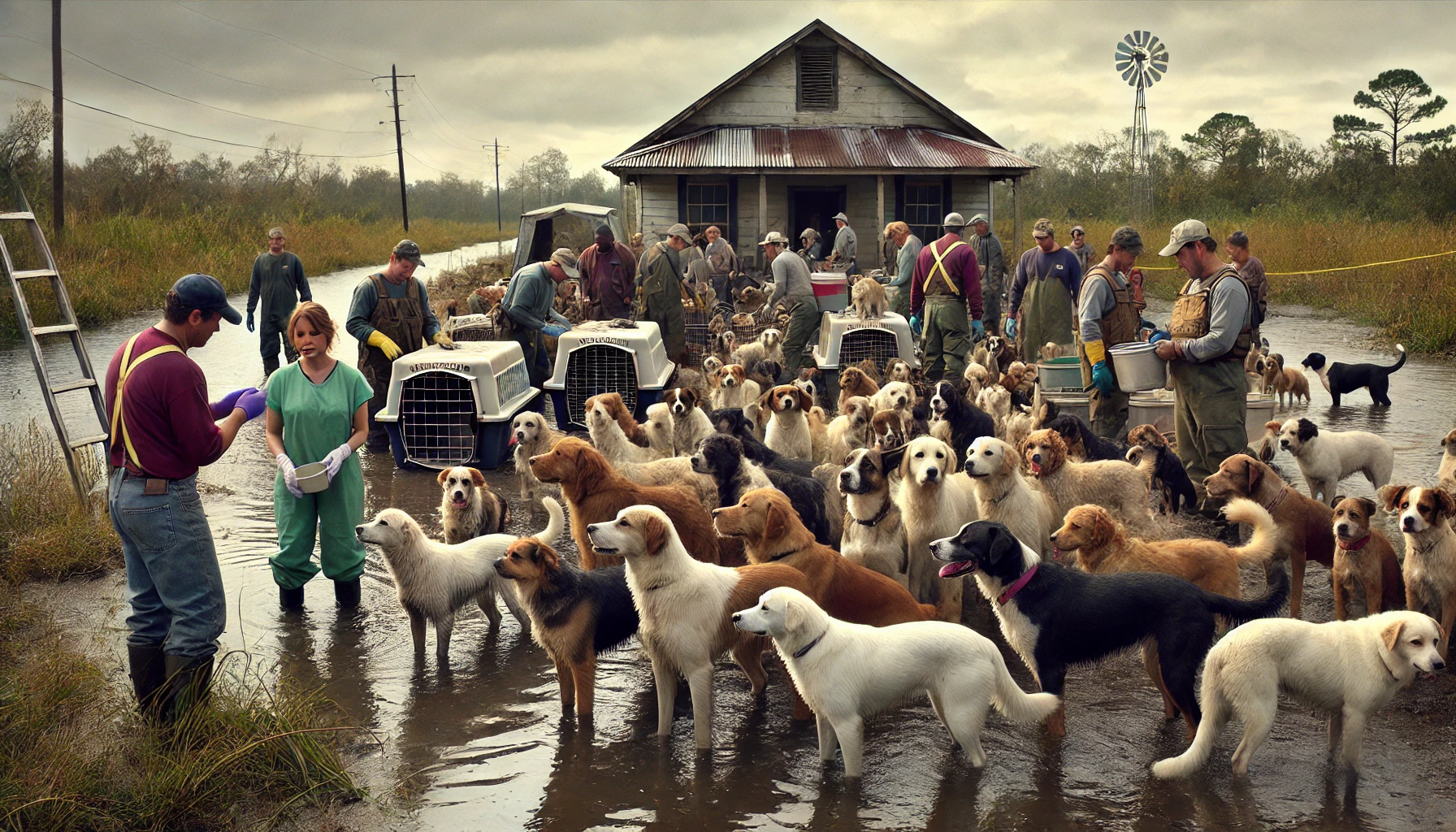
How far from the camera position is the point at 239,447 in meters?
11.5

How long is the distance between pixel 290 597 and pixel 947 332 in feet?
24.2

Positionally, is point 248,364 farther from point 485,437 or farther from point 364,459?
point 485,437

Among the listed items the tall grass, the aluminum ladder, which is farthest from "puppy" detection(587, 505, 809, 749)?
the tall grass

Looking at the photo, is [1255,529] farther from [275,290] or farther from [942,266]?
[275,290]

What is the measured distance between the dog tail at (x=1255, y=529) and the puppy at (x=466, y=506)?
4.49m

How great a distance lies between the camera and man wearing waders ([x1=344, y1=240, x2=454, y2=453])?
10.0 metres

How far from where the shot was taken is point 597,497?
6160 mm

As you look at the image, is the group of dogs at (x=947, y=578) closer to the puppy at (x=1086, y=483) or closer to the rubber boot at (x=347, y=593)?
the puppy at (x=1086, y=483)

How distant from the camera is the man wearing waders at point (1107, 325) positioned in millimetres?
8711

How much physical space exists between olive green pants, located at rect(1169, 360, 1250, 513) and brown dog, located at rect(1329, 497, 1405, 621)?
5.31 feet

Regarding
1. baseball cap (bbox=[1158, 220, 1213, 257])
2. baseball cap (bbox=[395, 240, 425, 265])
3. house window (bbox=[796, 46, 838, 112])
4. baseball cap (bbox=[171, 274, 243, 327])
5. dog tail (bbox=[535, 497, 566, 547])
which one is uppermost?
house window (bbox=[796, 46, 838, 112])

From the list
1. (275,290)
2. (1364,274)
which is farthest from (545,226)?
(1364,274)

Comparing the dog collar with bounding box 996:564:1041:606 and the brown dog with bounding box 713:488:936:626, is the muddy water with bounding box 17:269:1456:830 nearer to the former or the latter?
the brown dog with bounding box 713:488:936:626

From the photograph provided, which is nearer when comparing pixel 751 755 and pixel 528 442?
pixel 751 755
